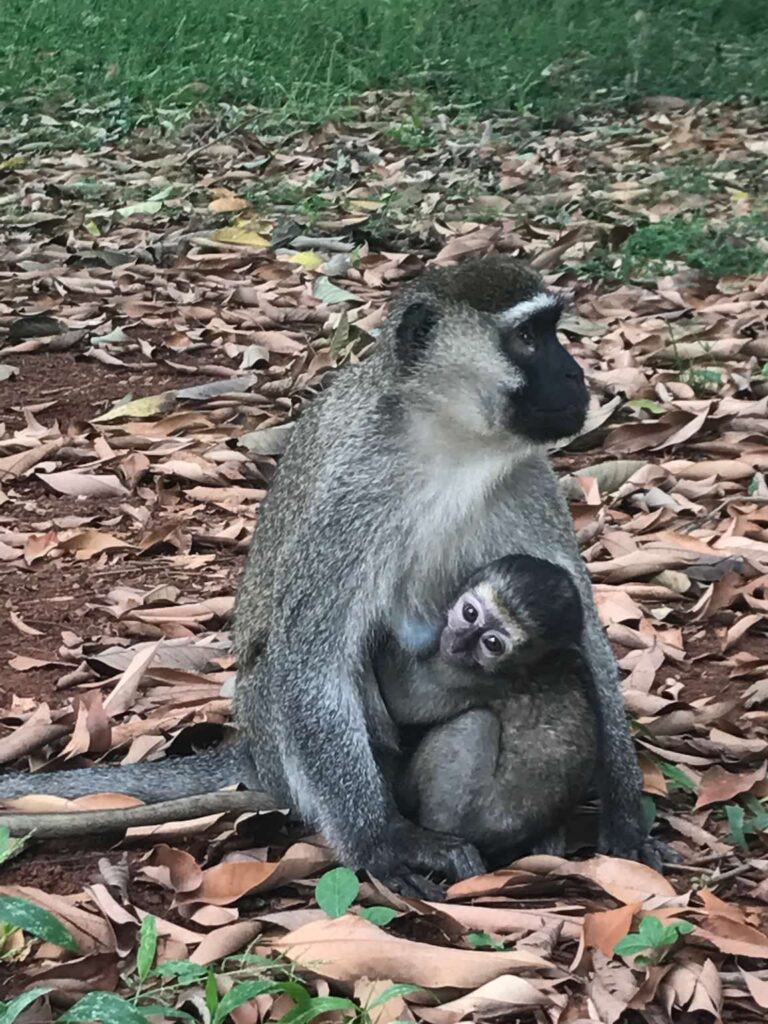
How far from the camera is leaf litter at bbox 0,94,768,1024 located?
3684 millimetres

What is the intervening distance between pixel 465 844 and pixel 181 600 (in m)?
2.11

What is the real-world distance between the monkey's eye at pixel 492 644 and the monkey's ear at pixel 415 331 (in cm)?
87

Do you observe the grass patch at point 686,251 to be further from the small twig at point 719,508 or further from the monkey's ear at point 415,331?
the monkey's ear at point 415,331

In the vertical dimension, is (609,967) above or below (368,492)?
below

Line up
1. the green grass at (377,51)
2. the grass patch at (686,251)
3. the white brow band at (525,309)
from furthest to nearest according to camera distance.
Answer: the green grass at (377,51), the grass patch at (686,251), the white brow band at (525,309)

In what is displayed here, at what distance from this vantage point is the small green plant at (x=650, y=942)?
3529mm

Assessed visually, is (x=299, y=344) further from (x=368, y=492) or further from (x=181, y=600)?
(x=368, y=492)

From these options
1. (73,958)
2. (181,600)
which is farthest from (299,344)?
(73,958)

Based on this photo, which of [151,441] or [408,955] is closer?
[408,955]

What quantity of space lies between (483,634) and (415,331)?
37.0 inches

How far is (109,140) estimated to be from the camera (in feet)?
43.9

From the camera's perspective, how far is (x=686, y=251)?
9688 mm

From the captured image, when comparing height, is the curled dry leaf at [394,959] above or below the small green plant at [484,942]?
above

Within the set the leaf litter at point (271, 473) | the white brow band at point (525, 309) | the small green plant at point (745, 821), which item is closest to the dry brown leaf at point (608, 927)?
the leaf litter at point (271, 473)
